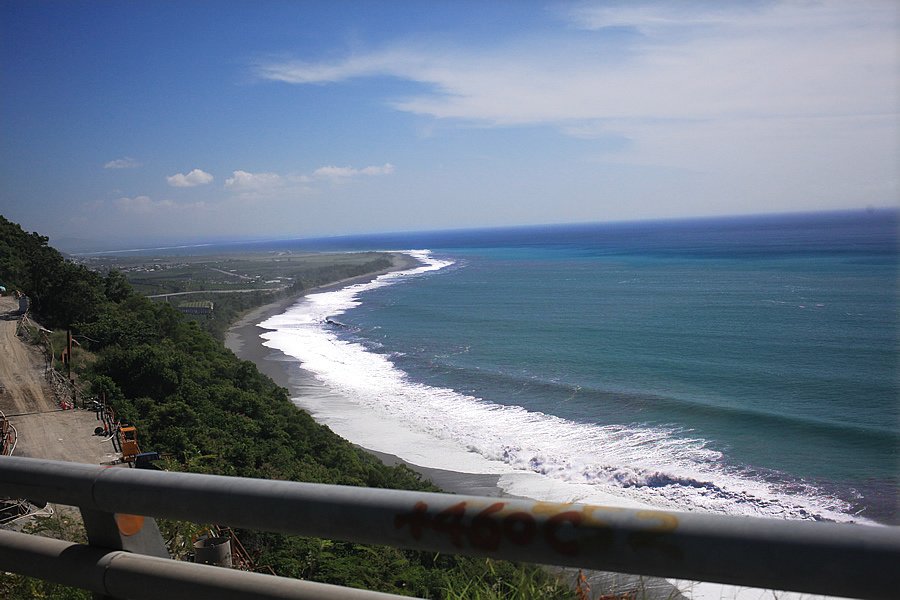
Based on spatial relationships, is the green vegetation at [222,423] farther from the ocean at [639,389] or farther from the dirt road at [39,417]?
the ocean at [639,389]

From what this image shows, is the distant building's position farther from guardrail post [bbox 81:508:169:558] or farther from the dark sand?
guardrail post [bbox 81:508:169:558]

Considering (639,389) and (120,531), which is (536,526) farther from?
(639,389)

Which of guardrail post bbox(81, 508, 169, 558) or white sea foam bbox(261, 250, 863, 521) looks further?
white sea foam bbox(261, 250, 863, 521)

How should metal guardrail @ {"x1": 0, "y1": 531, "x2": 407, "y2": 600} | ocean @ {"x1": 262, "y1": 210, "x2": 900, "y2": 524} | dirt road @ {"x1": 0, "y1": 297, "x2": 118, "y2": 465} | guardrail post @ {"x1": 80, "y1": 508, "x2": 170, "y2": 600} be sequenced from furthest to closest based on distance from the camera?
ocean @ {"x1": 262, "y1": 210, "x2": 900, "y2": 524} < dirt road @ {"x1": 0, "y1": 297, "x2": 118, "y2": 465} < guardrail post @ {"x1": 80, "y1": 508, "x2": 170, "y2": 600} < metal guardrail @ {"x1": 0, "y1": 531, "x2": 407, "y2": 600}

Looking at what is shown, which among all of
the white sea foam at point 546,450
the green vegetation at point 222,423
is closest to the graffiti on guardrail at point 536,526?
the green vegetation at point 222,423

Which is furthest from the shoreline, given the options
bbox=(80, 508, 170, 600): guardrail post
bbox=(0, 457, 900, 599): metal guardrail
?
bbox=(0, 457, 900, 599): metal guardrail
